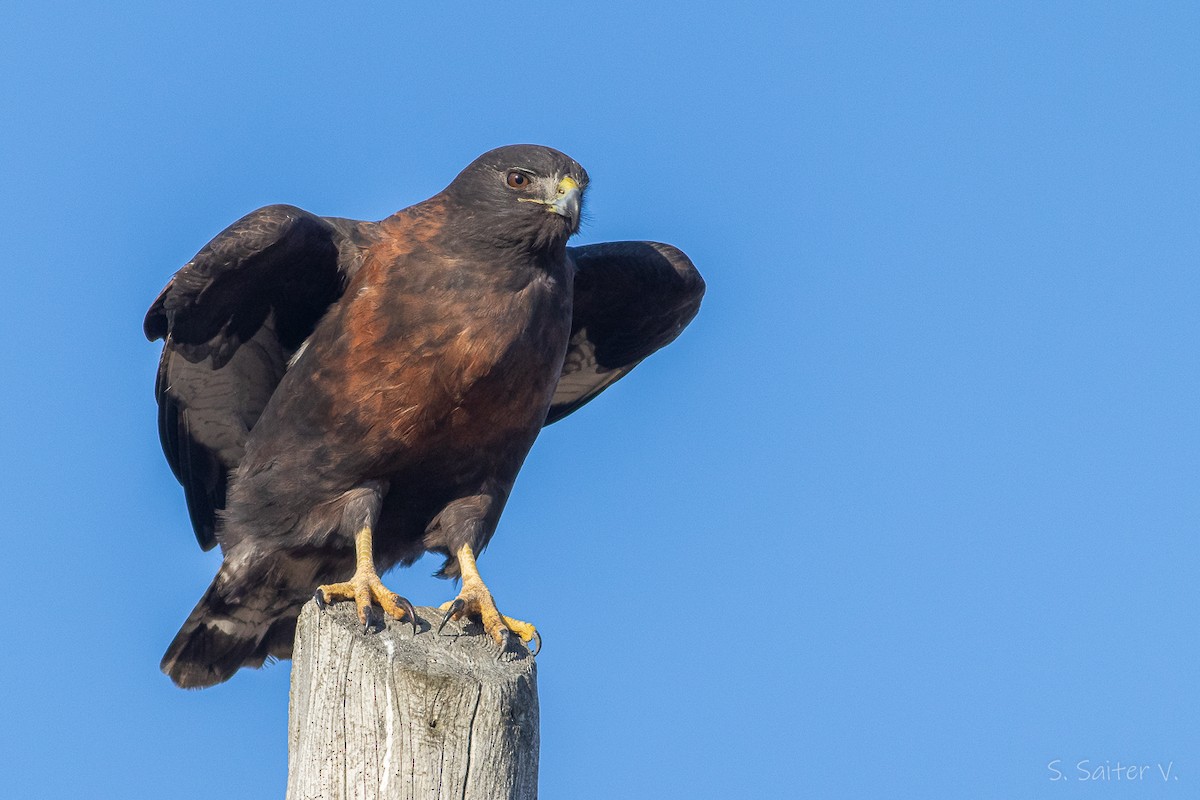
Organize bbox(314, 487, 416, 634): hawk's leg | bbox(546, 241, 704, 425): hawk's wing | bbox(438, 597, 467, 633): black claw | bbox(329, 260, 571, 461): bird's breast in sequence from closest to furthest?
bbox(314, 487, 416, 634): hawk's leg < bbox(438, 597, 467, 633): black claw < bbox(329, 260, 571, 461): bird's breast < bbox(546, 241, 704, 425): hawk's wing

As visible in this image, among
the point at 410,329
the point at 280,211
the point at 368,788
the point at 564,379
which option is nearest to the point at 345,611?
the point at 368,788

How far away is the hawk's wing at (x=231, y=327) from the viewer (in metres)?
6.66

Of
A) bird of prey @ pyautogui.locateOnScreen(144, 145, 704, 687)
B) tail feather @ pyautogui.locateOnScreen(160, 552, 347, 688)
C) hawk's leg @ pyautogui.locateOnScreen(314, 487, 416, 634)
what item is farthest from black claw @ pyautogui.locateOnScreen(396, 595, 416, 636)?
tail feather @ pyautogui.locateOnScreen(160, 552, 347, 688)

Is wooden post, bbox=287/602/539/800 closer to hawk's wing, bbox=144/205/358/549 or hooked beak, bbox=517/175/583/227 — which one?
hawk's wing, bbox=144/205/358/549

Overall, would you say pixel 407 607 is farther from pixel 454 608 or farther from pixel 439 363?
pixel 439 363

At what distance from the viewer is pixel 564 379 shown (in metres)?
8.55

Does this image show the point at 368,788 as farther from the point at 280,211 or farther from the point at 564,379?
the point at 564,379

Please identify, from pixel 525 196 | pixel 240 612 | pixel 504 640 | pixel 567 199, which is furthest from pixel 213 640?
pixel 567 199

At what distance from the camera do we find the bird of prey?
6672mm

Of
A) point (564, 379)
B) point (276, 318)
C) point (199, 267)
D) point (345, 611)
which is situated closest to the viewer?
point (345, 611)

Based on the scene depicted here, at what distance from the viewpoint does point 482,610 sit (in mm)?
6219

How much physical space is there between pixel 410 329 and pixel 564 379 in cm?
198

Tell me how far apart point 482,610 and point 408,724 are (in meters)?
1.72

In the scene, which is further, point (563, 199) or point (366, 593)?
point (563, 199)
